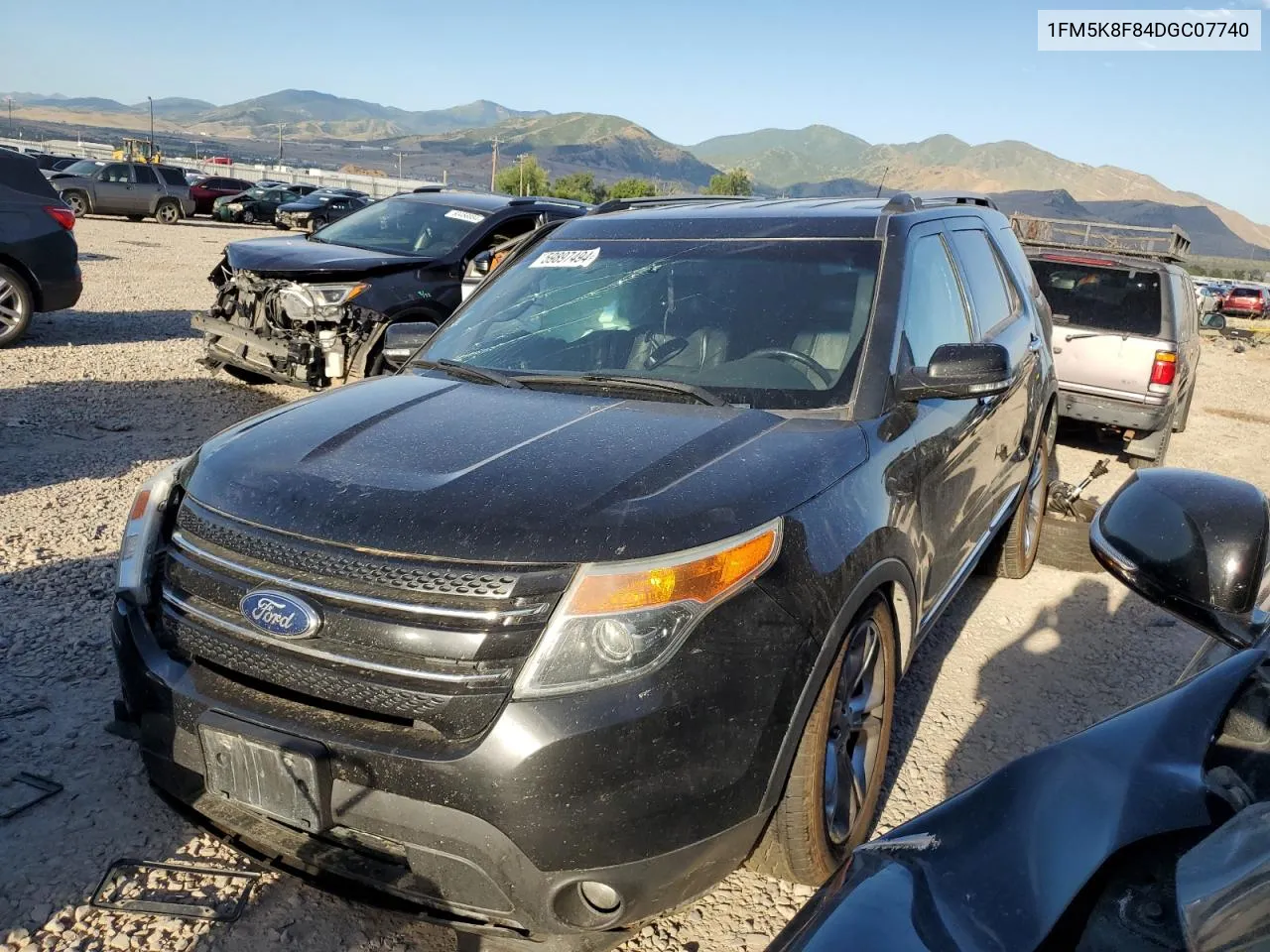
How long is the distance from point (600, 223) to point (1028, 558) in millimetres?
3160

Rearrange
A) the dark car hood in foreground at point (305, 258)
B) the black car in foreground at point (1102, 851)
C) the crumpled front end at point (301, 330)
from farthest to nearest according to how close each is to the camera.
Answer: the dark car hood in foreground at point (305, 258) < the crumpled front end at point (301, 330) < the black car in foreground at point (1102, 851)

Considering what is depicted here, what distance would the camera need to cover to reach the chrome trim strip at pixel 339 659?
6.88 ft

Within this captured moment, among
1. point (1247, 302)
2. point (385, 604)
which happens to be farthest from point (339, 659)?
point (1247, 302)

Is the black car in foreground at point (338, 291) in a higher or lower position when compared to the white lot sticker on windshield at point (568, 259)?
lower

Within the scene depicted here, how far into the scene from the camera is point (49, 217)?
974cm

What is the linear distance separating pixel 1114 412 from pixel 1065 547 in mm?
2980

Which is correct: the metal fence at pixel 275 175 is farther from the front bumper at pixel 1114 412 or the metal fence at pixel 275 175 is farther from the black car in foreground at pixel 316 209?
the front bumper at pixel 1114 412

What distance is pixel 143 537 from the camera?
2.64 metres

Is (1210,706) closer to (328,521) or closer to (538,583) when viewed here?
Answer: (538,583)

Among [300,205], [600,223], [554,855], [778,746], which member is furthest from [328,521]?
[300,205]

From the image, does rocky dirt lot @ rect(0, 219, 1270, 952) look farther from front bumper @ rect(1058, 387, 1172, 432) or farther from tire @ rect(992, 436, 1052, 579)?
front bumper @ rect(1058, 387, 1172, 432)

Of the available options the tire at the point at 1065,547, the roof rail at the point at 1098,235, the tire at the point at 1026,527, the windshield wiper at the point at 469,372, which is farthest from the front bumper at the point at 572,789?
the roof rail at the point at 1098,235

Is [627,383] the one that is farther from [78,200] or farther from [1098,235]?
[78,200]

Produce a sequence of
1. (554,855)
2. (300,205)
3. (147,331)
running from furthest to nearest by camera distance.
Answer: (300,205)
(147,331)
(554,855)
